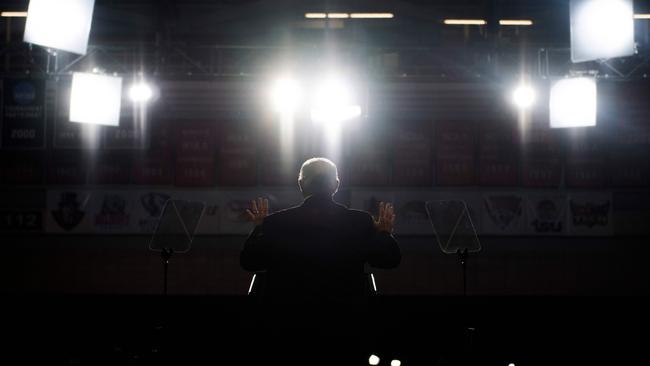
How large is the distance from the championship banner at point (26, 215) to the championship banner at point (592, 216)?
25.9 ft

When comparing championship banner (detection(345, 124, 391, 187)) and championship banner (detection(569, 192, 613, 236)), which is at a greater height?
championship banner (detection(345, 124, 391, 187))

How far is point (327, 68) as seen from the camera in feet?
21.3

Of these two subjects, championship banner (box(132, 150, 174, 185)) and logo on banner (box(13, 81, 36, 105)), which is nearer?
logo on banner (box(13, 81, 36, 105))

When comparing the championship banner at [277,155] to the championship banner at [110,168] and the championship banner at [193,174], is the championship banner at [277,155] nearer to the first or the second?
the championship banner at [193,174]

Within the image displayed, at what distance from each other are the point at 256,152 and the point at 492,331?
166 inches

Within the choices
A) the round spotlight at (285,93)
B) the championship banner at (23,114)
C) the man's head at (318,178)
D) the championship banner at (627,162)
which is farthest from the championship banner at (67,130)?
the championship banner at (627,162)

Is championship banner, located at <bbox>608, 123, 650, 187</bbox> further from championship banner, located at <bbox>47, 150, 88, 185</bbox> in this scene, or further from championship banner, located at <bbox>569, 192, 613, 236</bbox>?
championship banner, located at <bbox>47, 150, 88, 185</bbox>

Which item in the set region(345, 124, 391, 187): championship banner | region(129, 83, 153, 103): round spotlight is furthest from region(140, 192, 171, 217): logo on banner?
region(345, 124, 391, 187): championship banner

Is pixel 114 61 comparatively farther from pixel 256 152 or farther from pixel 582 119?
pixel 582 119

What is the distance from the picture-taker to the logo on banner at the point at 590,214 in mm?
7809

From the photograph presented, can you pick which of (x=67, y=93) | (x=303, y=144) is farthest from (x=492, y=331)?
(x=67, y=93)

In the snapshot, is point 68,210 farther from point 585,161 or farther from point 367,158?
point 585,161

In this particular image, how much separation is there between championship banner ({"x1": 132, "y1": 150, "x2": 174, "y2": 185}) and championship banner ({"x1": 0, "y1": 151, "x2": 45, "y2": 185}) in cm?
140

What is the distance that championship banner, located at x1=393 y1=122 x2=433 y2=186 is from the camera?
7.90m
